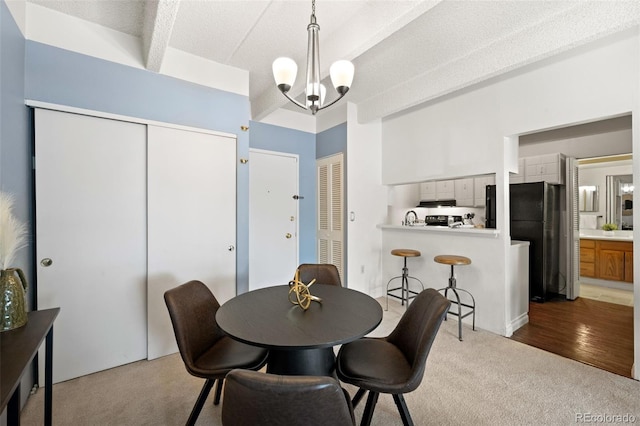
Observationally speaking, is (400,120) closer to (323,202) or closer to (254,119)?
(323,202)

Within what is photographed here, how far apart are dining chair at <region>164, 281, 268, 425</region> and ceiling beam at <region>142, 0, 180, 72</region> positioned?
5.90 ft

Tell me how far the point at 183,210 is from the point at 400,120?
307cm

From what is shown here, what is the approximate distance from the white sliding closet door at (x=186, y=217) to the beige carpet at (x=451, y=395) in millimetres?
454

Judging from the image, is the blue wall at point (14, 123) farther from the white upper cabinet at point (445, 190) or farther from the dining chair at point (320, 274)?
the white upper cabinet at point (445, 190)

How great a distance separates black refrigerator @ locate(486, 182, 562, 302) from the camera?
3.96 meters

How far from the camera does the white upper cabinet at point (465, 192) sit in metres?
5.00

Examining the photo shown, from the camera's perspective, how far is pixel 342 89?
188 cm

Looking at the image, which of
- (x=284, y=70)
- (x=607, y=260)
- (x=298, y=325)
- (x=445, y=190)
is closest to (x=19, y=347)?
(x=298, y=325)

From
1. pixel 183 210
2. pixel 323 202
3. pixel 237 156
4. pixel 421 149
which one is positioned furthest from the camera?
pixel 323 202

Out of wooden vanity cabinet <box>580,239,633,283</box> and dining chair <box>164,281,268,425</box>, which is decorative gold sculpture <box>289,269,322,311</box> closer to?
dining chair <box>164,281,268,425</box>

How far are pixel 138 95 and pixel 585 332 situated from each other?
503 cm

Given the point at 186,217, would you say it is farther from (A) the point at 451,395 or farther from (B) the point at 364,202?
(A) the point at 451,395

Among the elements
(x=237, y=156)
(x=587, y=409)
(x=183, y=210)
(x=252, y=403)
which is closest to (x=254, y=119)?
(x=237, y=156)

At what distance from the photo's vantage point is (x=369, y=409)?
1.45 meters
